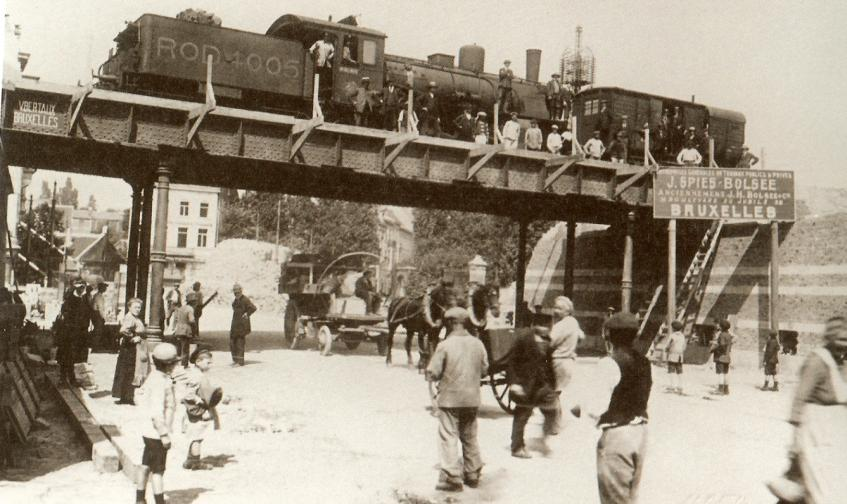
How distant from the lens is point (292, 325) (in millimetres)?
23188

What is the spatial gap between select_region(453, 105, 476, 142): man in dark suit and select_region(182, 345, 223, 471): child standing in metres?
15.0

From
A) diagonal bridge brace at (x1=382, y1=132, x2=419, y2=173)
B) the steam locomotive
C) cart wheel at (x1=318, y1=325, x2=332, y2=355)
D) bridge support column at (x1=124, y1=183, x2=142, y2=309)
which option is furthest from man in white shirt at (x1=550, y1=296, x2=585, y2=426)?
bridge support column at (x1=124, y1=183, x2=142, y2=309)

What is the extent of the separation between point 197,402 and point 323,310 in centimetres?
1356

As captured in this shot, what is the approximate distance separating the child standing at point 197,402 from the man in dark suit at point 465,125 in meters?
15.0

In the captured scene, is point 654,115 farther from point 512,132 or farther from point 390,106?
point 390,106

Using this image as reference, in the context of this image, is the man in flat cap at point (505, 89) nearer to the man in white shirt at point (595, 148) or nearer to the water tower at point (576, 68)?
the man in white shirt at point (595, 148)

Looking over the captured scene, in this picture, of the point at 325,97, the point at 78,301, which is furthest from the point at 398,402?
the point at 325,97

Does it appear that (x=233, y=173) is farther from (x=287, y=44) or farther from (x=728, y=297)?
(x=728, y=297)

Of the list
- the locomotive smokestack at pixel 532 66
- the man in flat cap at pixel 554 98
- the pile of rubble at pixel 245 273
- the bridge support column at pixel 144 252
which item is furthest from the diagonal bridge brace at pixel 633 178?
the pile of rubble at pixel 245 273

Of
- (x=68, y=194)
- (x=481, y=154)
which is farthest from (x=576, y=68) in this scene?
(x=68, y=194)

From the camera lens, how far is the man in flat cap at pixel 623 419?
212 inches

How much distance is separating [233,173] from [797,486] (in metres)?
17.6

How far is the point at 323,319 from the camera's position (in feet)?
68.0

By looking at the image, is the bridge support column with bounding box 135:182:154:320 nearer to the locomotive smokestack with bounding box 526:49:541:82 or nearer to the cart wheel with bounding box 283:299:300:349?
the cart wheel with bounding box 283:299:300:349
